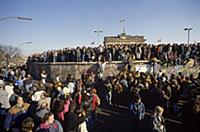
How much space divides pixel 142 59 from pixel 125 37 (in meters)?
39.6

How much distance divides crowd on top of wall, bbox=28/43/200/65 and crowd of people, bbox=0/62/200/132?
10250mm

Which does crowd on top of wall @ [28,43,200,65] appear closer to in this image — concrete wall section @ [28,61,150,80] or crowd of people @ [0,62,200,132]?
concrete wall section @ [28,61,150,80]

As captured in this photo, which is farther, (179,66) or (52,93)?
(179,66)

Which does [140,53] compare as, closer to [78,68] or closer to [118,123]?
[78,68]

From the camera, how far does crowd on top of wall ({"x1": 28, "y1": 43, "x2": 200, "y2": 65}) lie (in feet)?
84.9

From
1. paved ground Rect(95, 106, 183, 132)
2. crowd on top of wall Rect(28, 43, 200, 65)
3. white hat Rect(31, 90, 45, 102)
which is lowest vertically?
paved ground Rect(95, 106, 183, 132)

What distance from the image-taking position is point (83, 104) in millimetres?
9008

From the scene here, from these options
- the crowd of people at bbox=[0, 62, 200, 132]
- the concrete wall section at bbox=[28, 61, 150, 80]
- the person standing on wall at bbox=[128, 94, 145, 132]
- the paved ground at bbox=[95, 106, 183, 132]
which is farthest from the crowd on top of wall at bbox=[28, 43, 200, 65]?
the person standing on wall at bbox=[128, 94, 145, 132]

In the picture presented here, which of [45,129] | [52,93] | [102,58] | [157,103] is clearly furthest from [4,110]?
[102,58]

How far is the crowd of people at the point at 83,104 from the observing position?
7658 mm

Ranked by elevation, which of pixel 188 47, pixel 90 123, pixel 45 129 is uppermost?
pixel 188 47

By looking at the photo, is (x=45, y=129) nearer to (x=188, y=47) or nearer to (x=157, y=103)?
(x=157, y=103)

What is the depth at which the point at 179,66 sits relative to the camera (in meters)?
26.9

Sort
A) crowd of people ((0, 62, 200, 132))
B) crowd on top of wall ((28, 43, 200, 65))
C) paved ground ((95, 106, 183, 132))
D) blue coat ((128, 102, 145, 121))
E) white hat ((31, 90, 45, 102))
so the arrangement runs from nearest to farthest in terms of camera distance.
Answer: crowd of people ((0, 62, 200, 132)), blue coat ((128, 102, 145, 121)), white hat ((31, 90, 45, 102)), paved ground ((95, 106, 183, 132)), crowd on top of wall ((28, 43, 200, 65))
